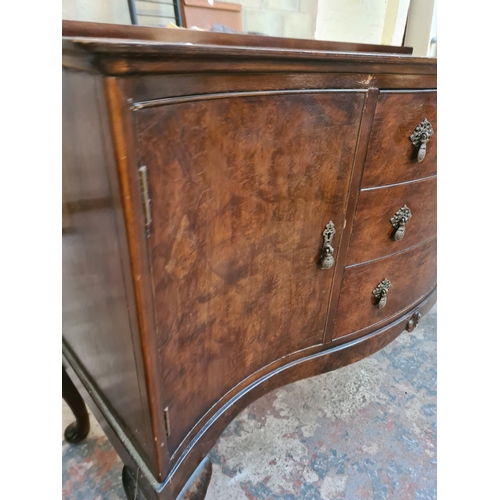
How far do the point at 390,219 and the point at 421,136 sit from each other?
0.18 meters

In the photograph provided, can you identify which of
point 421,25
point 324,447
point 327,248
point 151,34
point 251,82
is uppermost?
point 421,25

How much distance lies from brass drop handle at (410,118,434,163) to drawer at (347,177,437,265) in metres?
0.08

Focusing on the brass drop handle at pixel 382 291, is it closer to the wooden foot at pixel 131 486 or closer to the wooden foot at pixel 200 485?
the wooden foot at pixel 200 485

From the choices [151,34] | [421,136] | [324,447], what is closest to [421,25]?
[421,136]

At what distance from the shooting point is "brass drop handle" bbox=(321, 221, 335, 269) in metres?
0.71

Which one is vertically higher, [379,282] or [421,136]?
[421,136]

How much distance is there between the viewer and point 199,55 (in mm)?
399

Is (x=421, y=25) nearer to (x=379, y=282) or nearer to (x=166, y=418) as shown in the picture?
(x=379, y=282)

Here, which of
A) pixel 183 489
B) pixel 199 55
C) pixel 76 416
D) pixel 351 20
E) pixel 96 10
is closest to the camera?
pixel 199 55

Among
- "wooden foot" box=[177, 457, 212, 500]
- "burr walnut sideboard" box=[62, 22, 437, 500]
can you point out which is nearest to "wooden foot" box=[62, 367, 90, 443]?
"burr walnut sideboard" box=[62, 22, 437, 500]

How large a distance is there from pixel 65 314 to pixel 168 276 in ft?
1.22

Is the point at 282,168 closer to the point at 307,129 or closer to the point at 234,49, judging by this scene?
the point at 307,129

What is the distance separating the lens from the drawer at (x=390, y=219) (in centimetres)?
75
